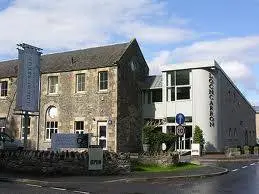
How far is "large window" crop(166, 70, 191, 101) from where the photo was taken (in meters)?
38.0

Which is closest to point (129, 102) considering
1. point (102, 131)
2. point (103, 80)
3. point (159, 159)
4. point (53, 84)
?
point (103, 80)

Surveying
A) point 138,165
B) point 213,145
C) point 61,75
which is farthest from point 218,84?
point 138,165

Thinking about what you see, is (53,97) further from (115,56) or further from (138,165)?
(138,165)

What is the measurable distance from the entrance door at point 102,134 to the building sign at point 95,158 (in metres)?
16.1

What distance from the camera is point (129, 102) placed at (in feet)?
122

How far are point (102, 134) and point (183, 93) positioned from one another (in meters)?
8.06

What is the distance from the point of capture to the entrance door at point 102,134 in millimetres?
35125

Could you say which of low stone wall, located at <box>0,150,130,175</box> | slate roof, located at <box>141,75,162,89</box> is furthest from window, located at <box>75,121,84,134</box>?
low stone wall, located at <box>0,150,130,175</box>

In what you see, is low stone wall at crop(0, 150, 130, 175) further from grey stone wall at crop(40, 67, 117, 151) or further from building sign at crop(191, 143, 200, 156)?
building sign at crop(191, 143, 200, 156)

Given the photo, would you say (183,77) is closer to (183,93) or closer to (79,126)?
(183,93)

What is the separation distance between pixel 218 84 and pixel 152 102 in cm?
610

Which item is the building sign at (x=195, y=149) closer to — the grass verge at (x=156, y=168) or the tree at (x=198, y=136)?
the tree at (x=198, y=136)

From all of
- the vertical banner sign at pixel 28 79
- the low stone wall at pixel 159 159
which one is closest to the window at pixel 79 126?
the vertical banner sign at pixel 28 79

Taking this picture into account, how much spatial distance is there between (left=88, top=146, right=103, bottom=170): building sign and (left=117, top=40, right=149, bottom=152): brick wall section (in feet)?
51.6
